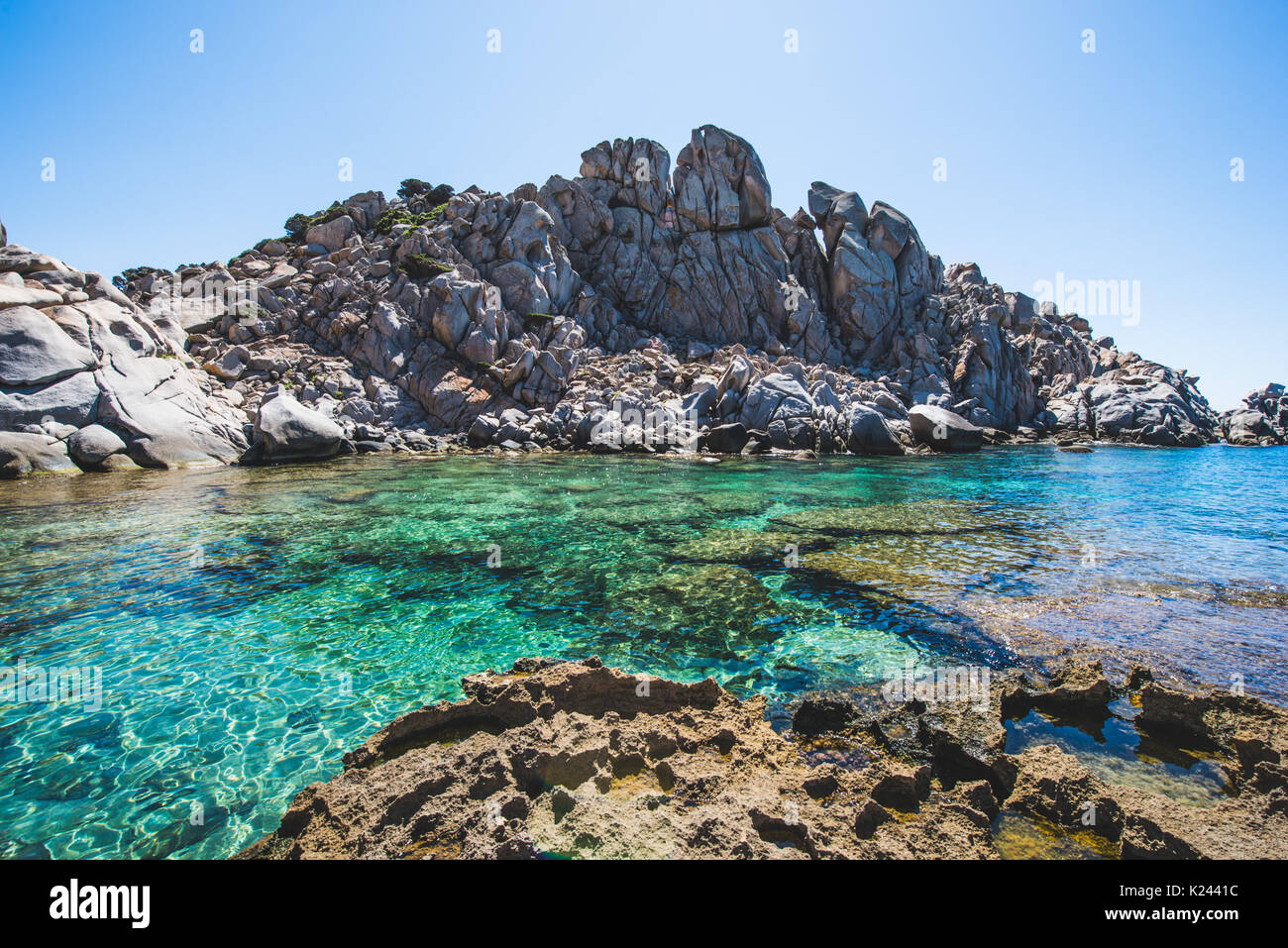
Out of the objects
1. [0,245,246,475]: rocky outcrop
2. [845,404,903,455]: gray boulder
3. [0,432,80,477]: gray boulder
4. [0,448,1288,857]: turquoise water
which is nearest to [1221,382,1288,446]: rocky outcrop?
[845,404,903,455]: gray boulder

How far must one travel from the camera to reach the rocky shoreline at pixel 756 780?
432 cm

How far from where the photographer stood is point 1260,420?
2645 inches

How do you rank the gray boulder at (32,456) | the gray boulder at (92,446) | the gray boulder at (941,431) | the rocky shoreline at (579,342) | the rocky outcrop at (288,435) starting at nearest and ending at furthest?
1. the gray boulder at (32,456)
2. the gray boulder at (92,446)
3. the rocky shoreline at (579,342)
4. the rocky outcrop at (288,435)
5. the gray boulder at (941,431)

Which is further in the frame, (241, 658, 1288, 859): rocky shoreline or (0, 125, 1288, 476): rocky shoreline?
(0, 125, 1288, 476): rocky shoreline

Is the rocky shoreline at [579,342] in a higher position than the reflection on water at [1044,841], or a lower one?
higher

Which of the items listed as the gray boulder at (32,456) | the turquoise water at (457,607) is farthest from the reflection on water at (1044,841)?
the gray boulder at (32,456)

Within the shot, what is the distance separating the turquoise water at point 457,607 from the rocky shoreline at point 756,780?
115 centimetres

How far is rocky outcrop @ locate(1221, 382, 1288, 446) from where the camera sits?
65.4 meters

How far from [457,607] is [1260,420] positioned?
99.1 m

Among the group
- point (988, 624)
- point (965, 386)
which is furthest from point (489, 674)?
point (965, 386)

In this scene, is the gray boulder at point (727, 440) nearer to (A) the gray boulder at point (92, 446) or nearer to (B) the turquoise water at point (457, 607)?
(B) the turquoise water at point (457, 607)

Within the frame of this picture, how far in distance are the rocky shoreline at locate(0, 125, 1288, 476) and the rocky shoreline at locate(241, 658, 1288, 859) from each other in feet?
110

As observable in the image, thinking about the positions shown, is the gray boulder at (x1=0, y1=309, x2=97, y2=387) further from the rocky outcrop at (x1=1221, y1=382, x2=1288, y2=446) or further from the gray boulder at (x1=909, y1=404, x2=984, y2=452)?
the rocky outcrop at (x1=1221, y1=382, x2=1288, y2=446)
